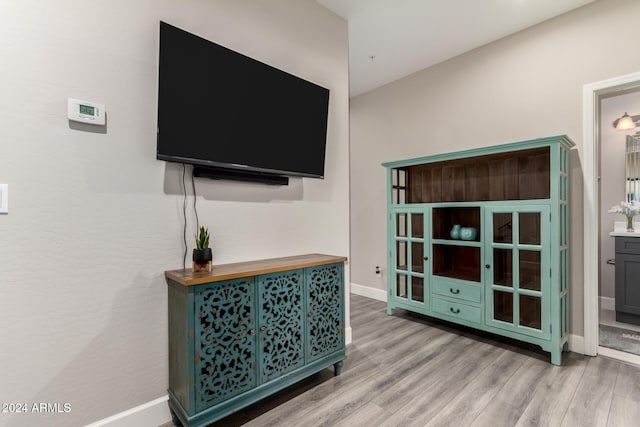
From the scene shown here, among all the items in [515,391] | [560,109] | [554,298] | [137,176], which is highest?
[560,109]

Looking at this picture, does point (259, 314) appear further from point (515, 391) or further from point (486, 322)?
point (486, 322)

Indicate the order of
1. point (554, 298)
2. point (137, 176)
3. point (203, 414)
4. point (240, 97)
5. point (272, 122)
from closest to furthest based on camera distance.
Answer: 1. point (203, 414)
2. point (137, 176)
3. point (240, 97)
4. point (272, 122)
5. point (554, 298)

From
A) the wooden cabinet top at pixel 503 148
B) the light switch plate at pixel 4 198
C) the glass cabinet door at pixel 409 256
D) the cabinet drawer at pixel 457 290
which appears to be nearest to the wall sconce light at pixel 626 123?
the wooden cabinet top at pixel 503 148

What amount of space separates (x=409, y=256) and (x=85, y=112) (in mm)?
2845

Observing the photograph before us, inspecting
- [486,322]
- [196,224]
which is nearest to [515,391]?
[486,322]

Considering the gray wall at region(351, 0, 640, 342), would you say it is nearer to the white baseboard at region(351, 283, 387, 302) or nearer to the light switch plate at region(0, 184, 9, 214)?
the white baseboard at region(351, 283, 387, 302)

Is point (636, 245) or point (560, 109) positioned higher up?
point (560, 109)

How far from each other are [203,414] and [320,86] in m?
2.28

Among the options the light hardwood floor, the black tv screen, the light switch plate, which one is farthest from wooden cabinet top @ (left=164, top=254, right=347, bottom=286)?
the light hardwood floor

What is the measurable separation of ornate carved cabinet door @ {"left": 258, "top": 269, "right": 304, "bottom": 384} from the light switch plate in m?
1.15

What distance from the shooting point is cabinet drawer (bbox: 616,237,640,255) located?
9.57ft

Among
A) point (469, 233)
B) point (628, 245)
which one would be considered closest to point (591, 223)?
point (469, 233)

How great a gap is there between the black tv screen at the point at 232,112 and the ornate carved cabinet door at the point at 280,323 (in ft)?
2.42

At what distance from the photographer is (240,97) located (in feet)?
6.09
